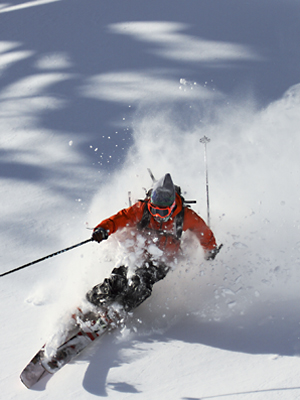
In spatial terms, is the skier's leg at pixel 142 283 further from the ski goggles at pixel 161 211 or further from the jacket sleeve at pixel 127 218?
the ski goggles at pixel 161 211

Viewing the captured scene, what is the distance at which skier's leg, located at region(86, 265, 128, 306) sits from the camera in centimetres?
420

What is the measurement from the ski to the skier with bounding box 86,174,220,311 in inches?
6.3

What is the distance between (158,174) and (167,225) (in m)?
2.49

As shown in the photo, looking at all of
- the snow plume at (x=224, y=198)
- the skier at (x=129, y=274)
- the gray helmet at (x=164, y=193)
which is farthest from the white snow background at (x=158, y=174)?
the gray helmet at (x=164, y=193)

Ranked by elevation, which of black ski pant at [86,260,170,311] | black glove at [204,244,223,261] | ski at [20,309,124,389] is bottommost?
ski at [20,309,124,389]

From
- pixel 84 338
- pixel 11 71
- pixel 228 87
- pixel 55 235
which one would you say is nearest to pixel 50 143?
pixel 55 235

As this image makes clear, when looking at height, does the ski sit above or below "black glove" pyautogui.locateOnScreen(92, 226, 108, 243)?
below

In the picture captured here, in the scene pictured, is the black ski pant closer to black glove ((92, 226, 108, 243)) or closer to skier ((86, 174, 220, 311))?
skier ((86, 174, 220, 311))

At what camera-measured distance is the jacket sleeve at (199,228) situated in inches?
173

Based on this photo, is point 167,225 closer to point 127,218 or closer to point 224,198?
point 127,218

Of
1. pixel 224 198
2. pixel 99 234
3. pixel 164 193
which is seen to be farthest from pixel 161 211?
pixel 224 198

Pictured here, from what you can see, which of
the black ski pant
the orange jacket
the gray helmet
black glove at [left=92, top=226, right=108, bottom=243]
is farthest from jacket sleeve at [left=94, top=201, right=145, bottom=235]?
the black ski pant

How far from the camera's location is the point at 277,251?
5164mm

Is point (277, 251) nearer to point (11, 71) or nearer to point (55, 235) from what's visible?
point (55, 235)
